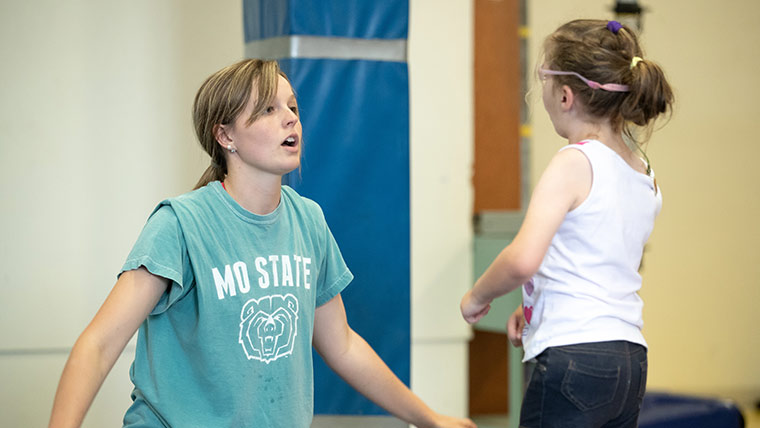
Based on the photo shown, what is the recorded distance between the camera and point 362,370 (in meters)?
1.64

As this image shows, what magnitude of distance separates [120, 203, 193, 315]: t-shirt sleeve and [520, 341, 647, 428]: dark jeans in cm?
67

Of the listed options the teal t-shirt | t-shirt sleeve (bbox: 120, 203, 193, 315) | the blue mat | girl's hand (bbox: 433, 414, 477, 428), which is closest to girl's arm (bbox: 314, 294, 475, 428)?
girl's hand (bbox: 433, 414, 477, 428)

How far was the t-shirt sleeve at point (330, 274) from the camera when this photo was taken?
160 cm

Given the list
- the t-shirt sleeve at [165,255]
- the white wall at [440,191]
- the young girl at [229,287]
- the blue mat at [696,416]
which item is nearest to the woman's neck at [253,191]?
the young girl at [229,287]

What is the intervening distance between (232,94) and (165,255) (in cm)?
34

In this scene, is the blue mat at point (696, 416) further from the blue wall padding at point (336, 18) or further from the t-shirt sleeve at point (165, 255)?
the t-shirt sleeve at point (165, 255)

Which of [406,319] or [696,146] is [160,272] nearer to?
[406,319]

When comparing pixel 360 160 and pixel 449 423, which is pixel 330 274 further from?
pixel 360 160

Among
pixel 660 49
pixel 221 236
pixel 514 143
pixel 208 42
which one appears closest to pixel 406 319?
pixel 221 236

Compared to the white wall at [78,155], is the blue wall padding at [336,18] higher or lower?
higher

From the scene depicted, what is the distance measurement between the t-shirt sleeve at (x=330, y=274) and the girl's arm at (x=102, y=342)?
1.18 feet

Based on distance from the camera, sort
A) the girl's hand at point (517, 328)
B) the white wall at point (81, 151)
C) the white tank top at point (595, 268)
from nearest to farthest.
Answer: the white tank top at point (595, 268) < the girl's hand at point (517, 328) < the white wall at point (81, 151)

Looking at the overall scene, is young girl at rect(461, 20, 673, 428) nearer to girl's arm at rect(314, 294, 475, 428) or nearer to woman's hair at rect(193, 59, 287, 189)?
girl's arm at rect(314, 294, 475, 428)

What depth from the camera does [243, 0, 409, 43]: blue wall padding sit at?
1.98 meters
